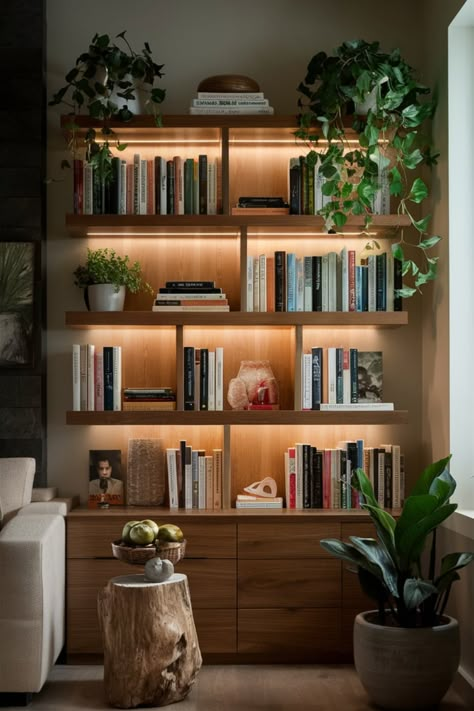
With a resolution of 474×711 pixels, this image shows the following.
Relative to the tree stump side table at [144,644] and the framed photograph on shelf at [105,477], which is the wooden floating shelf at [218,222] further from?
the tree stump side table at [144,644]

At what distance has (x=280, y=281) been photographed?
404 centimetres

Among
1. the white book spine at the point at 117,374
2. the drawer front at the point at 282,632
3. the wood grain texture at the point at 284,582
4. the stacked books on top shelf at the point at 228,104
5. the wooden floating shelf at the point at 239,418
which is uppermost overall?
the stacked books on top shelf at the point at 228,104

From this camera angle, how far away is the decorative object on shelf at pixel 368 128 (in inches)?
151

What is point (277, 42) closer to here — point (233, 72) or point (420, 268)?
point (233, 72)

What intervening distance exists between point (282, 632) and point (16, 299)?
1.81 m

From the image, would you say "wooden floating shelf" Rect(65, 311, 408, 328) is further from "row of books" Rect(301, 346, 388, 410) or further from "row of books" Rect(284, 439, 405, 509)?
"row of books" Rect(284, 439, 405, 509)

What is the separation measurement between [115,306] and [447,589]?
1.77 meters

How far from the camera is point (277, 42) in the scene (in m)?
4.29

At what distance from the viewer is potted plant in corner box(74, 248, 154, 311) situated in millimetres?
4012

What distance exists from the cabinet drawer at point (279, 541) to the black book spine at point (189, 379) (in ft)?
1.80

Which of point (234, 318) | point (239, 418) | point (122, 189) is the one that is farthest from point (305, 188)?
point (239, 418)

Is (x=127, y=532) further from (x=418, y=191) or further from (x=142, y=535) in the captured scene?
(x=418, y=191)

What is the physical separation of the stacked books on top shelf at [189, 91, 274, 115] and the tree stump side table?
77.1 inches

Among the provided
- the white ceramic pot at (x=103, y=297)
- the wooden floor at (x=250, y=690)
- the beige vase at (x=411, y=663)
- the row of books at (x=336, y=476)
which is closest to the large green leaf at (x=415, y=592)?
the beige vase at (x=411, y=663)
